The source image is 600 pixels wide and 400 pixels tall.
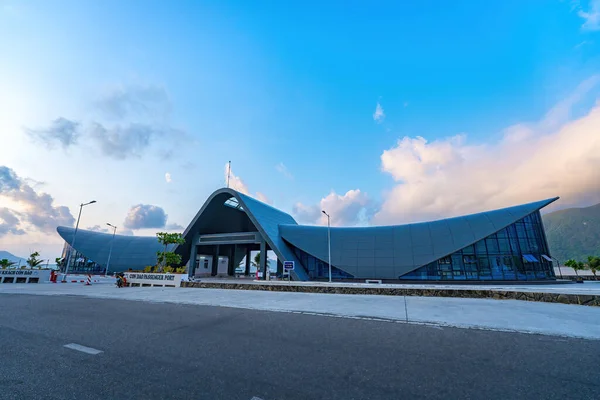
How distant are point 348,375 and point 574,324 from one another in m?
8.38

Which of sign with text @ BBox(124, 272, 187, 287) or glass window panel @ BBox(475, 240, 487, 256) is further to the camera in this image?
glass window panel @ BBox(475, 240, 487, 256)

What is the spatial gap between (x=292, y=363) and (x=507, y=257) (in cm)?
4248

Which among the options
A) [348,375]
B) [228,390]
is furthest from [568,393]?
[228,390]

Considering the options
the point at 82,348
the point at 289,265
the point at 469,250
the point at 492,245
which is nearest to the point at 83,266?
the point at 289,265

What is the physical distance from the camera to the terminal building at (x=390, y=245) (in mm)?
36500

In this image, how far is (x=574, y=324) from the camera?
8.03 metres

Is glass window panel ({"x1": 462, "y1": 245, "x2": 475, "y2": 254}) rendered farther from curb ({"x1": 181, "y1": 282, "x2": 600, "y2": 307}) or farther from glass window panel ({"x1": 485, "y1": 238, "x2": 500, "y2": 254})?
curb ({"x1": 181, "y1": 282, "x2": 600, "y2": 307})

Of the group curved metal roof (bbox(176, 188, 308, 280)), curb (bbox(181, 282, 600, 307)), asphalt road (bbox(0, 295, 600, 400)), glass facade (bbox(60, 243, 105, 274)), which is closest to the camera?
asphalt road (bbox(0, 295, 600, 400))

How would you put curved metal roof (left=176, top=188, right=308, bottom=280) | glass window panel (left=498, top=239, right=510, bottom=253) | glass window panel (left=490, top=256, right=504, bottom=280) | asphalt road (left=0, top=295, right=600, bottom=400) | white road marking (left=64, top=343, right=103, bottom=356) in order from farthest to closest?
curved metal roof (left=176, top=188, right=308, bottom=280)
glass window panel (left=498, top=239, right=510, bottom=253)
glass window panel (left=490, top=256, right=504, bottom=280)
white road marking (left=64, top=343, right=103, bottom=356)
asphalt road (left=0, top=295, right=600, bottom=400)

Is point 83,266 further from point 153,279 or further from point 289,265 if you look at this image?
point 289,265

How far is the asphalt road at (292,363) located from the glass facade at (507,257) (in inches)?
1403

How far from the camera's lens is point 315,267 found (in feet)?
152

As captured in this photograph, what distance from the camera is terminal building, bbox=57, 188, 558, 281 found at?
36500mm

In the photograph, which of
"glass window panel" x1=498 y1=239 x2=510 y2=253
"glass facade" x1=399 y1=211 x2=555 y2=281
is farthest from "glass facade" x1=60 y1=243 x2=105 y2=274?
"glass window panel" x1=498 y1=239 x2=510 y2=253
